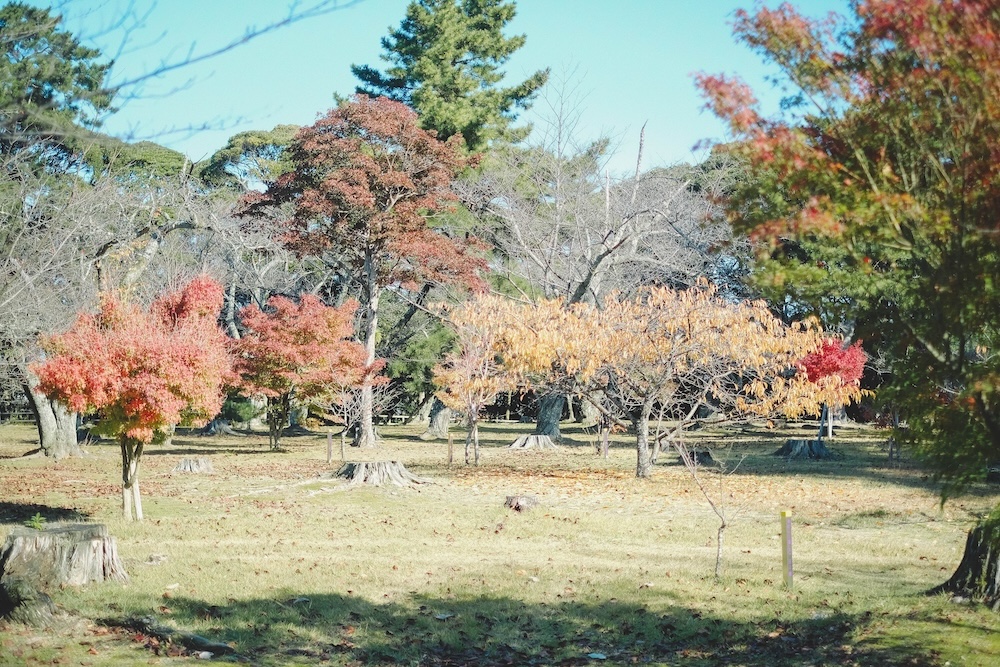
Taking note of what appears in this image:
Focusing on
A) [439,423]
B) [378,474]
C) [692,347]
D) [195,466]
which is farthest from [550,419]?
[378,474]

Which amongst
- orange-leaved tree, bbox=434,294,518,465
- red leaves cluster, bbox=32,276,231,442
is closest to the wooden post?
red leaves cluster, bbox=32,276,231,442

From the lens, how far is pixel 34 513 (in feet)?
43.4

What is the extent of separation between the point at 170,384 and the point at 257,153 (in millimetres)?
32225

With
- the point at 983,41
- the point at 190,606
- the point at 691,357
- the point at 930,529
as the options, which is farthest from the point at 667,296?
the point at 983,41

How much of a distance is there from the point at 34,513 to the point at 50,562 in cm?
577

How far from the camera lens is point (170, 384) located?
12398mm

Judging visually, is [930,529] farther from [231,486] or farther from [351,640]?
[231,486]

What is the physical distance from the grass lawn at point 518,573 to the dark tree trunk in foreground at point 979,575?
0.19 metres

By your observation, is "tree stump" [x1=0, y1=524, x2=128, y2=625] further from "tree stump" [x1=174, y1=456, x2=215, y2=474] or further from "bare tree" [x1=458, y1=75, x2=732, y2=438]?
"bare tree" [x1=458, y1=75, x2=732, y2=438]

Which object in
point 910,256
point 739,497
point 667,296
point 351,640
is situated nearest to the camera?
point 910,256

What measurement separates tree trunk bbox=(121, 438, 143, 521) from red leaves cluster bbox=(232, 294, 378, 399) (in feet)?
39.0

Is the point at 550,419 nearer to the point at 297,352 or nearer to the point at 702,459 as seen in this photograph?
the point at 702,459

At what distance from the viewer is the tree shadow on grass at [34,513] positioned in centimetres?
1282

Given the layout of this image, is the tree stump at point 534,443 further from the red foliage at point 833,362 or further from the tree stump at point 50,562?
the tree stump at point 50,562
